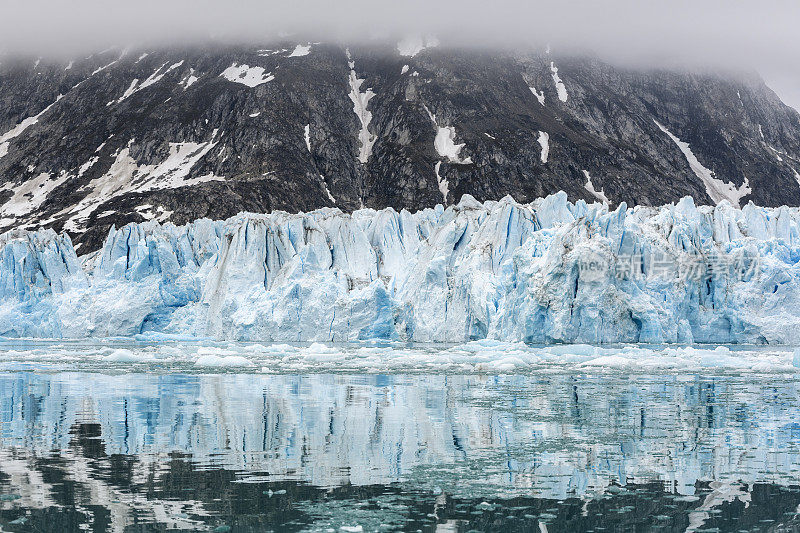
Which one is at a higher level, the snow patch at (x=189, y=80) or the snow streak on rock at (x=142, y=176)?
the snow patch at (x=189, y=80)

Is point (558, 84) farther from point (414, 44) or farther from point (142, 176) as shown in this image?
point (142, 176)

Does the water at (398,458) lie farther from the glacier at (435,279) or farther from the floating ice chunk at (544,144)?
the floating ice chunk at (544,144)

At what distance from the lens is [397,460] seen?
9211 millimetres

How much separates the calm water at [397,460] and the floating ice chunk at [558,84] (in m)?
129

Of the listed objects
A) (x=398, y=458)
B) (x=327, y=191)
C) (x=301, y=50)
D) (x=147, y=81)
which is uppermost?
(x=301, y=50)

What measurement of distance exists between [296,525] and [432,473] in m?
2.31

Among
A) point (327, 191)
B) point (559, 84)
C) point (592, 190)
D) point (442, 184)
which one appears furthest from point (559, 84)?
point (327, 191)

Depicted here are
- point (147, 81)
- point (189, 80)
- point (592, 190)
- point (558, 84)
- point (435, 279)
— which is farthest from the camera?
point (147, 81)

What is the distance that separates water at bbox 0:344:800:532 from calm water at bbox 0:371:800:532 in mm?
32

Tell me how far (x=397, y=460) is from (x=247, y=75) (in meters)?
132

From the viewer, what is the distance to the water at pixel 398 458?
6844 millimetres

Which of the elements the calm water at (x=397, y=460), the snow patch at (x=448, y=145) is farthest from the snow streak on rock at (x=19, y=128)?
the calm water at (x=397, y=460)

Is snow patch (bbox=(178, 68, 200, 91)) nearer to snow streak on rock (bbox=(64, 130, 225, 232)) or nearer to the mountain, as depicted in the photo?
the mountain

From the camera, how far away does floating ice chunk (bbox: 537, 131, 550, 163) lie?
121 metres
